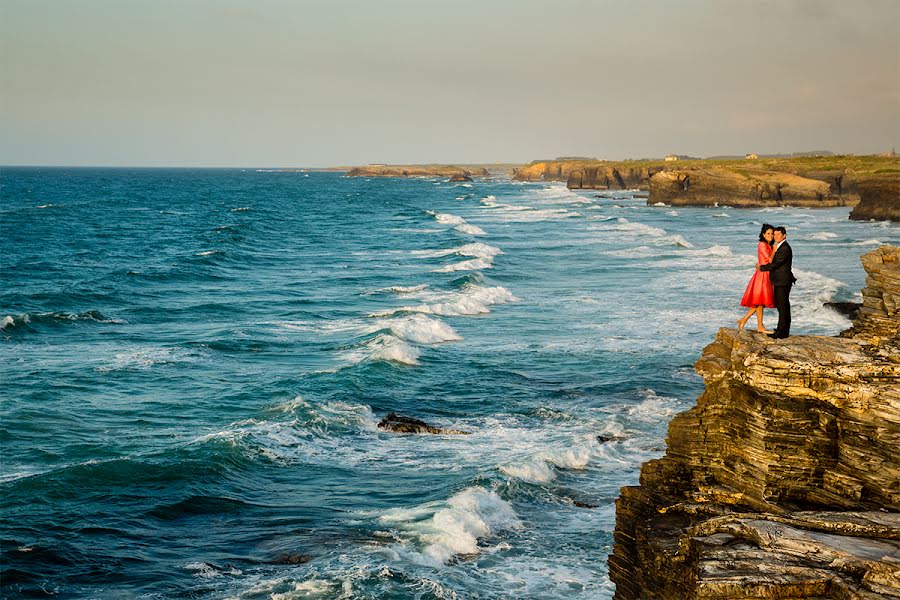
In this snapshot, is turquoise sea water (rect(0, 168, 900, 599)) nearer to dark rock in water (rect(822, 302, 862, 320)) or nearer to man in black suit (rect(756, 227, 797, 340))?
dark rock in water (rect(822, 302, 862, 320))

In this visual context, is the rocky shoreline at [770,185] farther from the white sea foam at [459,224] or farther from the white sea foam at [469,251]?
the white sea foam at [469,251]

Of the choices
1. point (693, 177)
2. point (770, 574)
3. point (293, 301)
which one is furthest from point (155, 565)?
point (693, 177)

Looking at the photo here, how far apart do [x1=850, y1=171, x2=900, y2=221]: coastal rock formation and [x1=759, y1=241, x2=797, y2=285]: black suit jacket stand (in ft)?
235

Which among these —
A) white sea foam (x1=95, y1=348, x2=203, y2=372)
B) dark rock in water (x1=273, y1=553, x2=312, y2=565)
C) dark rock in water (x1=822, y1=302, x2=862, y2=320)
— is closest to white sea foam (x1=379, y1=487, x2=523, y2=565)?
dark rock in water (x1=273, y1=553, x2=312, y2=565)

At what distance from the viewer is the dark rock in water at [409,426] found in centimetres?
2344

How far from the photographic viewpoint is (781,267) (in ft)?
48.1

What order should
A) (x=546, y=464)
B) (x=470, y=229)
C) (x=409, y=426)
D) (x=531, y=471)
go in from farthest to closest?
(x=470, y=229), (x=409, y=426), (x=546, y=464), (x=531, y=471)

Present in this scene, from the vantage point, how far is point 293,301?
143ft

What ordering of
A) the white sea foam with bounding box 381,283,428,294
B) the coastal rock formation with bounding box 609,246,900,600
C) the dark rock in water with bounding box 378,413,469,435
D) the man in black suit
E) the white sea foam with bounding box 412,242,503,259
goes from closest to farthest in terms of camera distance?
the coastal rock formation with bounding box 609,246,900,600 < the man in black suit < the dark rock in water with bounding box 378,413,469,435 < the white sea foam with bounding box 381,283,428,294 < the white sea foam with bounding box 412,242,503,259

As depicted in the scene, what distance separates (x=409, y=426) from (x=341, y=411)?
7.85 ft

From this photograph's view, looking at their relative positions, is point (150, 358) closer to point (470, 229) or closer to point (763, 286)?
point (763, 286)

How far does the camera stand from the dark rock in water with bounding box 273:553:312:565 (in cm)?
1598

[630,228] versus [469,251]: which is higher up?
[630,228]

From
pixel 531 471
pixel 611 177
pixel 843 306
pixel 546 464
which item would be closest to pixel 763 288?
pixel 531 471
